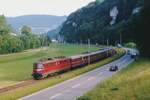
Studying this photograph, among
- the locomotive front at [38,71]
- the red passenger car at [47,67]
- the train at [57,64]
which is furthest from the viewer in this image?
the train at [57,64]

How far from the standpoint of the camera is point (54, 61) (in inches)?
3091

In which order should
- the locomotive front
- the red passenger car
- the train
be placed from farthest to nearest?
1. the train
2. the red passenger car
3. the locomotive front

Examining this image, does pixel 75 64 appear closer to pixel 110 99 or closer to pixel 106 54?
pixel 106 54

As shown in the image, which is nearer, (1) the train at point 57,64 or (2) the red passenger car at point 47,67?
(2) the red passenger car at point 47,67

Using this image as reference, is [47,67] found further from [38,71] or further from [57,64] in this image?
[57,64]

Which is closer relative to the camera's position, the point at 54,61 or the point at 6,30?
the point at 54,61

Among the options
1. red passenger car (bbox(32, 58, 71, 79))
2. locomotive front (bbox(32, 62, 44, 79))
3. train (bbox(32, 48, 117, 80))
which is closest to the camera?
locomotive front (bbox(32, 62, 44, 79))

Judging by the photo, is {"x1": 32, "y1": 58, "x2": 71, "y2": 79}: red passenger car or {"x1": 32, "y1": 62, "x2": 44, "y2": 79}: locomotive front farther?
{"x1": 32, "y1": 58, "x2": 71, "y2": 79}: red passenger car

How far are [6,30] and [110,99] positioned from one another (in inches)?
6379

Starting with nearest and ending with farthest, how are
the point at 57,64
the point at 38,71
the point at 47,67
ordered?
the point at 38,71
the point at 47,67
the point at 57,64

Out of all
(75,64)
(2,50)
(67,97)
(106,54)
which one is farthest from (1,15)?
(67,97)

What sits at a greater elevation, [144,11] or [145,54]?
[144,11]

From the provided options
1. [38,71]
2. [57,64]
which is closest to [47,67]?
[38,71]

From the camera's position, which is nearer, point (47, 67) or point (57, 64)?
point (47, 67)
